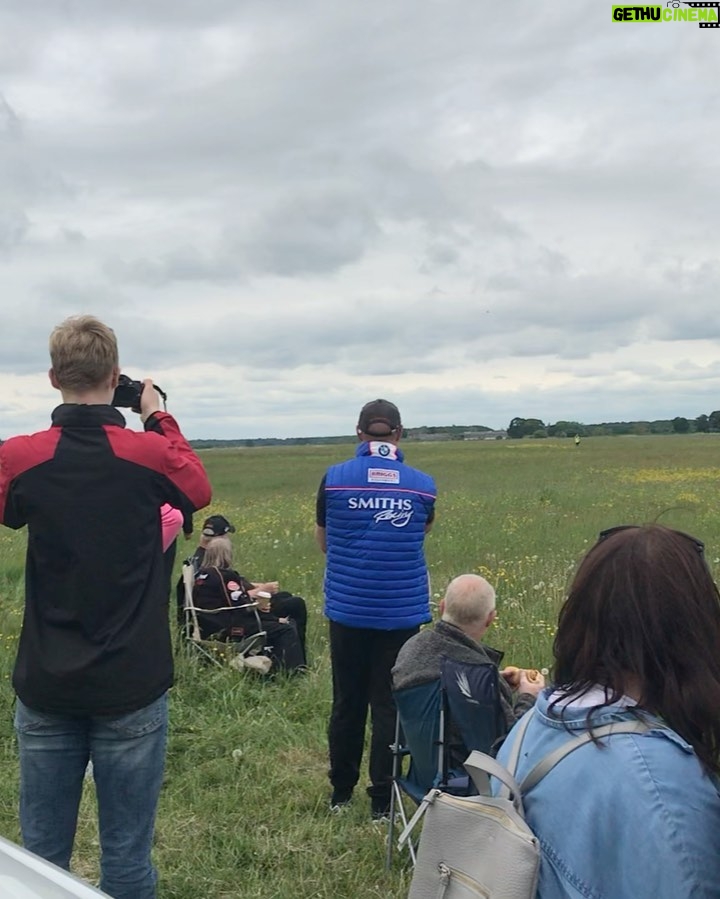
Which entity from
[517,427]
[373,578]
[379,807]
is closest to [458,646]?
[373,578]

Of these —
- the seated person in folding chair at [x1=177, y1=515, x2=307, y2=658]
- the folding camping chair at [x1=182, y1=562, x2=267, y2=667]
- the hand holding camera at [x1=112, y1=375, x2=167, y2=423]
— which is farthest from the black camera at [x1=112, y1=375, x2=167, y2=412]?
the seated person in folding chair at [x1=177, y1=515, x2=307, y2=658]

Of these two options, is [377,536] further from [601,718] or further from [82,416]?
[601,718]

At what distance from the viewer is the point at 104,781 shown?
9.08 feet

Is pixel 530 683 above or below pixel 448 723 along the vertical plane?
above

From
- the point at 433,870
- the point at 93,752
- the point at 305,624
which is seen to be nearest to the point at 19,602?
the point at 305,624

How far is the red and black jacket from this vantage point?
266 cm

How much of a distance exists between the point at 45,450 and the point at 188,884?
2.09 metres

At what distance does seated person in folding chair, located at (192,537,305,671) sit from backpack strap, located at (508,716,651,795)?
4864 millimetres

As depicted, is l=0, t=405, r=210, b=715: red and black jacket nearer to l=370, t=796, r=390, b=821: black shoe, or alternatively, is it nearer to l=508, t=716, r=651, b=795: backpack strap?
l=508, t=716, r=651, b=795: backpack strap

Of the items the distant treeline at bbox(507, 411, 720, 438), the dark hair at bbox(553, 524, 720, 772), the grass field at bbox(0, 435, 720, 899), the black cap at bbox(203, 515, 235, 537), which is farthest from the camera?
the distant treeline at bbox(507, 411, 720, 438)

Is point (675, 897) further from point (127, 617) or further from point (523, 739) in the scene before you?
point (127, 617)

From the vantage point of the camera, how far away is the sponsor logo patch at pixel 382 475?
4391 mm

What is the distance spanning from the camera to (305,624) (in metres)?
7.07

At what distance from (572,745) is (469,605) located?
2.22 metres
